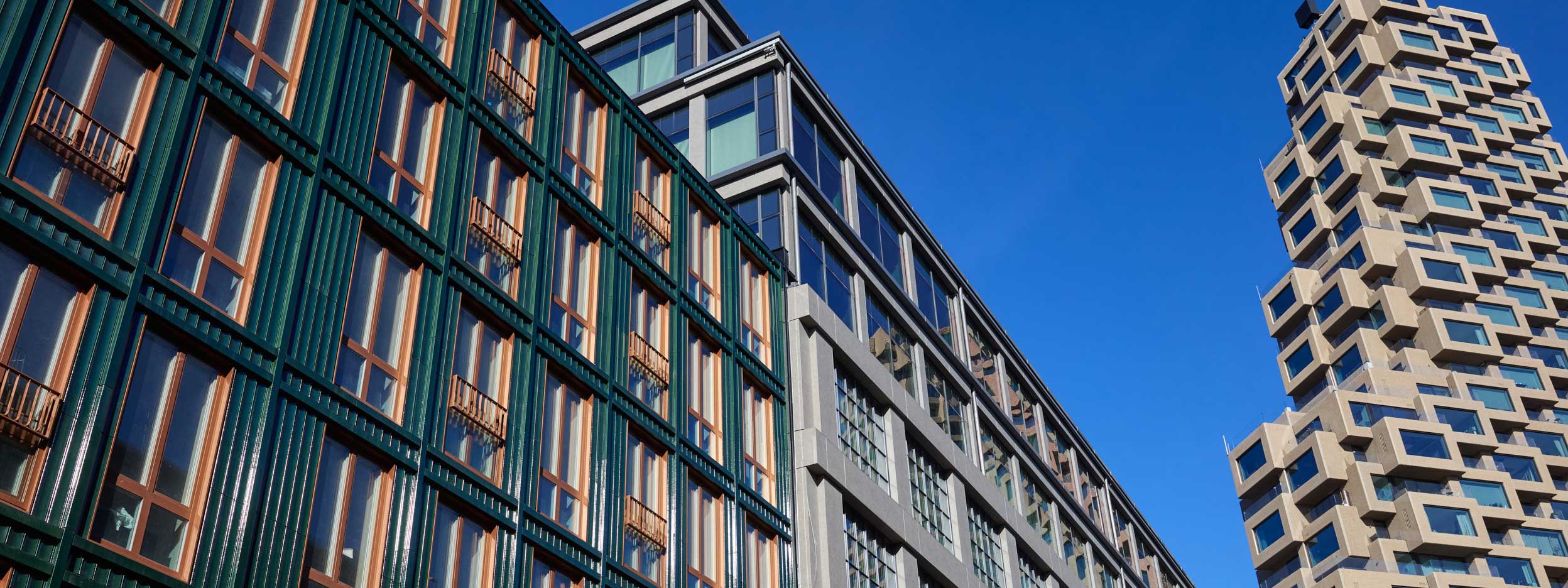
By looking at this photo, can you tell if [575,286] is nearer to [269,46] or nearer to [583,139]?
[583,139]

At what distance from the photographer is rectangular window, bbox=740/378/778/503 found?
35.2 meters

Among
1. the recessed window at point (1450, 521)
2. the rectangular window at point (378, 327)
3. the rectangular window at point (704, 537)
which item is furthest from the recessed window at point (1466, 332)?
the rectangular window at point (378, 327)

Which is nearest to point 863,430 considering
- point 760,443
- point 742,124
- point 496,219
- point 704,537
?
point 760,443

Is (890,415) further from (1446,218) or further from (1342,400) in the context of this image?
(1446,218)

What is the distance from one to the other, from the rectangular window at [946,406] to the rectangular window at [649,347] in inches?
624

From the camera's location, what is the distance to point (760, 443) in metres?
36.2

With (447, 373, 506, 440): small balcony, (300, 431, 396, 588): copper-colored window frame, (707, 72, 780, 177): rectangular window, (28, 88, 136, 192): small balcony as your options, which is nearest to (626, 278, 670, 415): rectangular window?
(447, 373, 506, 440): small balcony

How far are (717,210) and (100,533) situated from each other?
2208cm

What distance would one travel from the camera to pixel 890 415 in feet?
144

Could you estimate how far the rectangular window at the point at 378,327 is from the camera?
76.7 ft

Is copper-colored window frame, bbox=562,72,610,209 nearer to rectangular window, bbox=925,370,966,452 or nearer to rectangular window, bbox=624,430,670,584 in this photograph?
rectangular window, bbox=624,430,670,584

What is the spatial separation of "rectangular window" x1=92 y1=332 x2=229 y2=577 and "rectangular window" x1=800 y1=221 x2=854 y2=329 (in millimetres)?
23572

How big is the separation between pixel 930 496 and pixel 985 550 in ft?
16.2

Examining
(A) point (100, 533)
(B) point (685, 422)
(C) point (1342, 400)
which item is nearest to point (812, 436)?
(B) point (685, 422)
